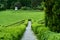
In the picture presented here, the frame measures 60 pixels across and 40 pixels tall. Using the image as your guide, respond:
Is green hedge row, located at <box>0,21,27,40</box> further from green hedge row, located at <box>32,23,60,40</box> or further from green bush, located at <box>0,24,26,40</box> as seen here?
green hedge row, located at <box>32,23,60,40</box>

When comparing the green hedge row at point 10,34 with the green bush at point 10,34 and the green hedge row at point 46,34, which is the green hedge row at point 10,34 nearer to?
the green bush at point 10,34

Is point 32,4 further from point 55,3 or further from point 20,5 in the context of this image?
point 55,3

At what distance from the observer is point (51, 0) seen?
90.5 feet

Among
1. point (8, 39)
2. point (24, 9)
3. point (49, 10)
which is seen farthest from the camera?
point (24, 9)

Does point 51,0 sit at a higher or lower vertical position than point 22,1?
higher

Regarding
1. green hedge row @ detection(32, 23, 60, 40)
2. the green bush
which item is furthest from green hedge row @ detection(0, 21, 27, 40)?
green hedge row @ detection(32, 23, 60, 40)

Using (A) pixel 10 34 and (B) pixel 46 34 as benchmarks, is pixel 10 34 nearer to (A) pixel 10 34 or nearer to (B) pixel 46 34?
(A) pixel 10 34

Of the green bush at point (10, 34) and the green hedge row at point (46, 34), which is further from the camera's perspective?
the green bush at point (10, 34)

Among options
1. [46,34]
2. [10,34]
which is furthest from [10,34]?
[46,34]

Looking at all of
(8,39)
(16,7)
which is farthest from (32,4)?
(8,39)

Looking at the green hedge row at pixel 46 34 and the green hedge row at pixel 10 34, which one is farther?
the green hedge row at pixel 10 34

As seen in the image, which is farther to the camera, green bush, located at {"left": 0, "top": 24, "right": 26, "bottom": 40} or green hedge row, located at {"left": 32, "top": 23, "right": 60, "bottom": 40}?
green bush, located at {"left": 0, "top": 24, "right": 26, "bottom": 40}

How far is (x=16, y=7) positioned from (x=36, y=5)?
34.3 ft

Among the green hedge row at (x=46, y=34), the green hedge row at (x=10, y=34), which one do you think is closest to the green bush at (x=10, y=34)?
the green hedge row at (x=10, y=34)
